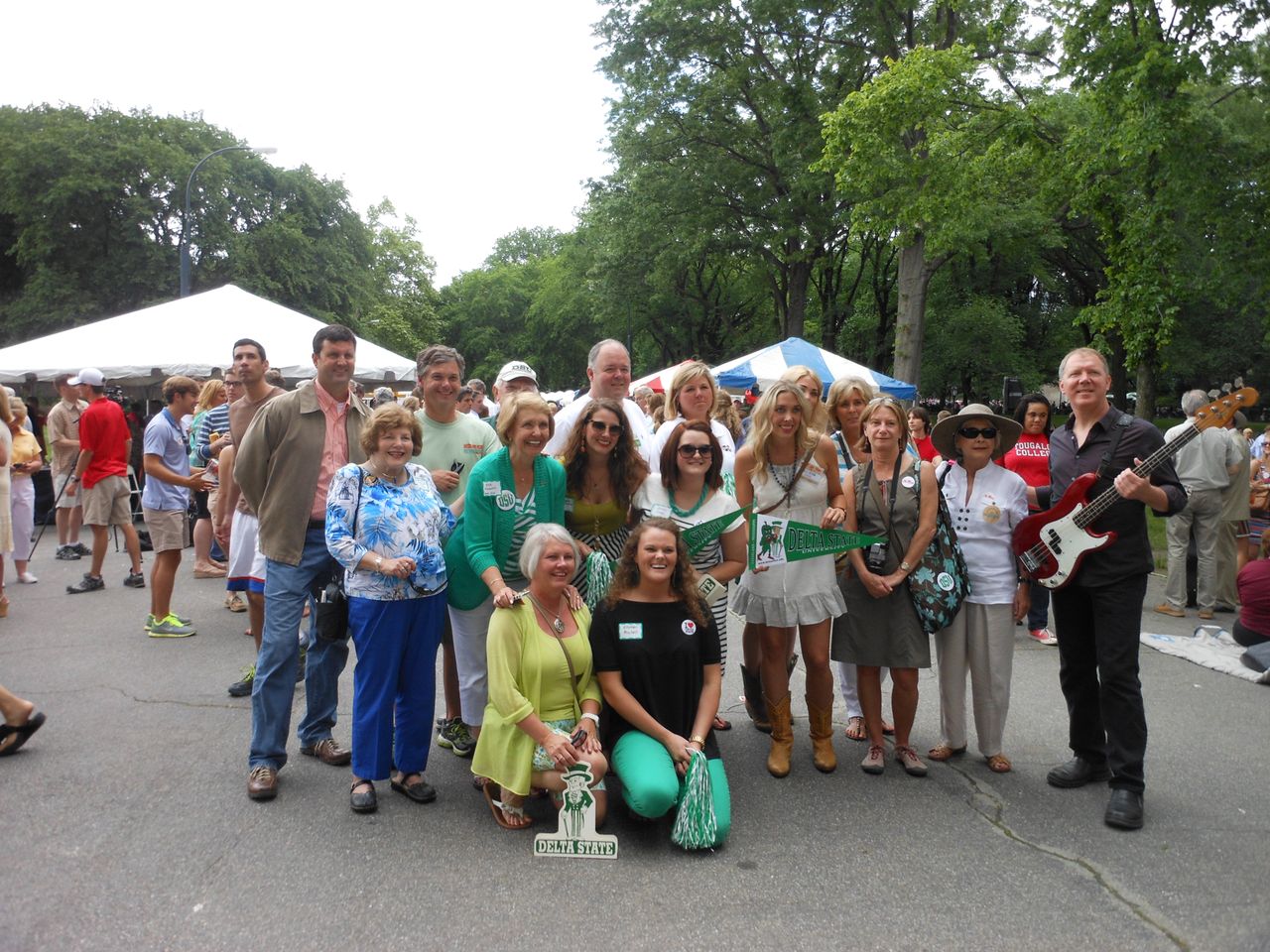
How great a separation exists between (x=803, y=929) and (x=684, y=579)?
1.39 meters

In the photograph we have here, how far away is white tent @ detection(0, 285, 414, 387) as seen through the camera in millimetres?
12289

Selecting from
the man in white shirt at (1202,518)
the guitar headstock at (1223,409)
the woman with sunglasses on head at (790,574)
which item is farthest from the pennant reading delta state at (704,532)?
the man in white shirt at (1202,518)

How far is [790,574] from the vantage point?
423 cm

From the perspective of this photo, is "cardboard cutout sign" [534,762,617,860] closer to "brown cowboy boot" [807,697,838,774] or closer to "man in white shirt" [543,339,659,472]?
"brown cowboy boot" [807,697,838,774]

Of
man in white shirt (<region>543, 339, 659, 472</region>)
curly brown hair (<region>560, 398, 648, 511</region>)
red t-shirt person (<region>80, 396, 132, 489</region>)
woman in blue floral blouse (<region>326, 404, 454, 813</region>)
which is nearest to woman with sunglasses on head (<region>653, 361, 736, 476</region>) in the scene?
man in white shirt (<region>543, 339, 659, 472</region>)

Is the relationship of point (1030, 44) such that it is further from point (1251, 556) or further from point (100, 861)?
point (100, 861)

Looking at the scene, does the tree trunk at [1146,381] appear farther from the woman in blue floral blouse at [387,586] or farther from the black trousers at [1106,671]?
the woman in blue floral blouse at [387,586]

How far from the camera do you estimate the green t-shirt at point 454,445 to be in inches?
177

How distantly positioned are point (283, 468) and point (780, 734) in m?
2.58

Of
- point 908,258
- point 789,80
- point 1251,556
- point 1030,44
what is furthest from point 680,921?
point 789,80

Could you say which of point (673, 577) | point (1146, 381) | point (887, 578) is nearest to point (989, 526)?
point (887, 578)

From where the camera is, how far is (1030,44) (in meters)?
→ 18.1

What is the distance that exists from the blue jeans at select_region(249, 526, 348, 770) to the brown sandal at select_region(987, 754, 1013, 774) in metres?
3.07

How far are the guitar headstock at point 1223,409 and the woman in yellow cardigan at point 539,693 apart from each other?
267 centimetres
